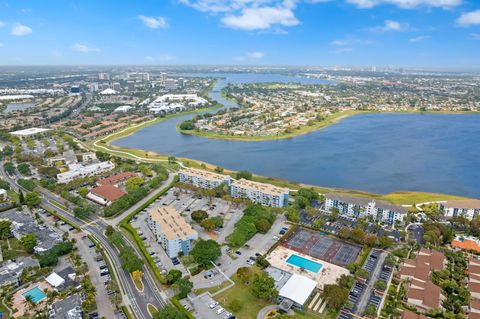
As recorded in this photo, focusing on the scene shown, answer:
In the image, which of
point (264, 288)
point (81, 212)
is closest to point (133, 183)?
point (81, 212)

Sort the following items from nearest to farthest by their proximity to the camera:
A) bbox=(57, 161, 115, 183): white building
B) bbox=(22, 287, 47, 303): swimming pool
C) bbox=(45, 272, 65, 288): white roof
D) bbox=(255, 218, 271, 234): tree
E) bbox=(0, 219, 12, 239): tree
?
bbox=(22, 287, 47, 303): swimming pool < bbox=(45, 272, 65, 288): white roof < bbox=(0, 219, 12, 239): tree < bbox=(255, 218, 271, 234): tree < bbox=(57, 161, 115, 183): white building

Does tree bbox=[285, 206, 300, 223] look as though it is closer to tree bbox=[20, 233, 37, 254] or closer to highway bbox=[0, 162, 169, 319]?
highway bbox=[0, 162, 169, 319]

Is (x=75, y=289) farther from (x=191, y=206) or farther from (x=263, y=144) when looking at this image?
(x=263, y=144)

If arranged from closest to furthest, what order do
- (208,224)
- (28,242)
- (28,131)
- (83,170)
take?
(28,242), (208,224), (83,170), (28,131)

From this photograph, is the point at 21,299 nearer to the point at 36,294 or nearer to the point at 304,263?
the point at 36,294

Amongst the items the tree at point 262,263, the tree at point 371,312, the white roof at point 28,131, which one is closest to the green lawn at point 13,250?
the tree at point 262,263

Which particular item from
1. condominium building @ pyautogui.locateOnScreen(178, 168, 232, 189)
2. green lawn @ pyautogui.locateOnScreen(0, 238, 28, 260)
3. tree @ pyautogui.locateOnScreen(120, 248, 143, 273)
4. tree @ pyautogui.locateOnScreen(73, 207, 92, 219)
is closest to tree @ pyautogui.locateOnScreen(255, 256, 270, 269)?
tree @ pyautogui.locateOnScreen(120, 248, 143, 273)
